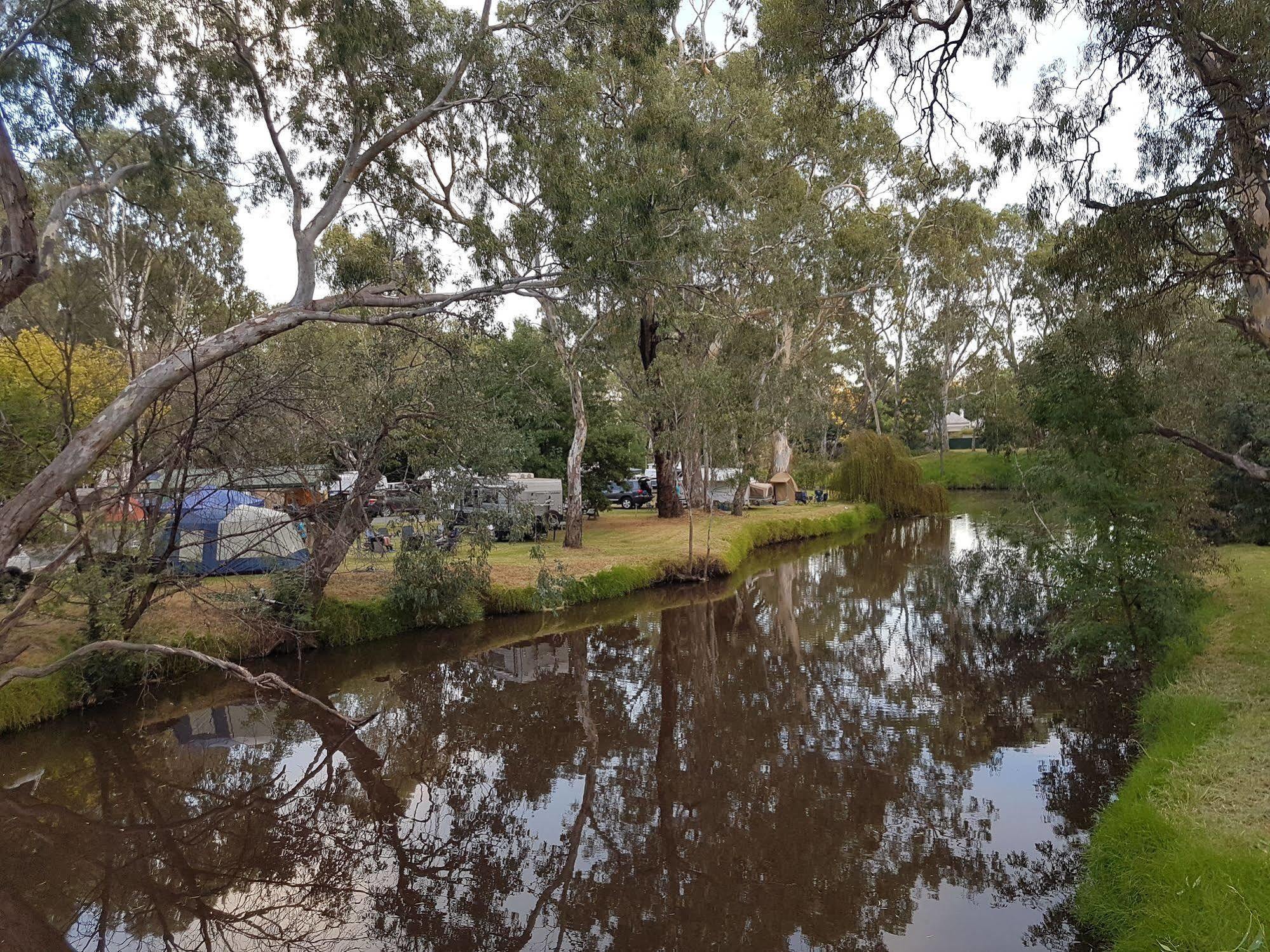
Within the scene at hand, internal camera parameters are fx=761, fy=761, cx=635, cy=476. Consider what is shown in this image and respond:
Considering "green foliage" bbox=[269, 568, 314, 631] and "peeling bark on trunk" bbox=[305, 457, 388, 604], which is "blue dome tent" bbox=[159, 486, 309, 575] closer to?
"green foliage" bbox=[269, 568, 314, 631]

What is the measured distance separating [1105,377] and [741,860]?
22.8 ft

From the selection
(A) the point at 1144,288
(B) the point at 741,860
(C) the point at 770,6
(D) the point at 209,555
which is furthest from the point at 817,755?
(D) the point at 209,555

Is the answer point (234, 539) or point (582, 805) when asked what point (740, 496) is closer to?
point (234, 539)

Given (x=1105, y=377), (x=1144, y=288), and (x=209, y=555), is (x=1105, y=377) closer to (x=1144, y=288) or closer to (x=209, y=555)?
(x=1144, y=288)

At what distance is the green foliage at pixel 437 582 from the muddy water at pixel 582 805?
3.54 ft

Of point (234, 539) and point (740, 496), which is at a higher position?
point (234, 539)

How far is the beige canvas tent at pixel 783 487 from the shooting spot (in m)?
32.5

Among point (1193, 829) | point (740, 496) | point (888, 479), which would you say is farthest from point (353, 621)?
point (888, 479)

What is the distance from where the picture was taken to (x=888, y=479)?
30.2m

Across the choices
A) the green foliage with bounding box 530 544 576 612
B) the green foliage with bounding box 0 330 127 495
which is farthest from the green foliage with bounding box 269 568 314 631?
the green foliage with bounding box 530 544 576 612

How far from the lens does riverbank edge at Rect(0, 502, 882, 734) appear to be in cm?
916

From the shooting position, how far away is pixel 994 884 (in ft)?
19.1

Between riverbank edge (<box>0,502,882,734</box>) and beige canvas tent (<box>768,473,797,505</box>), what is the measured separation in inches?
395

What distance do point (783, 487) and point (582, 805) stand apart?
2667cm
